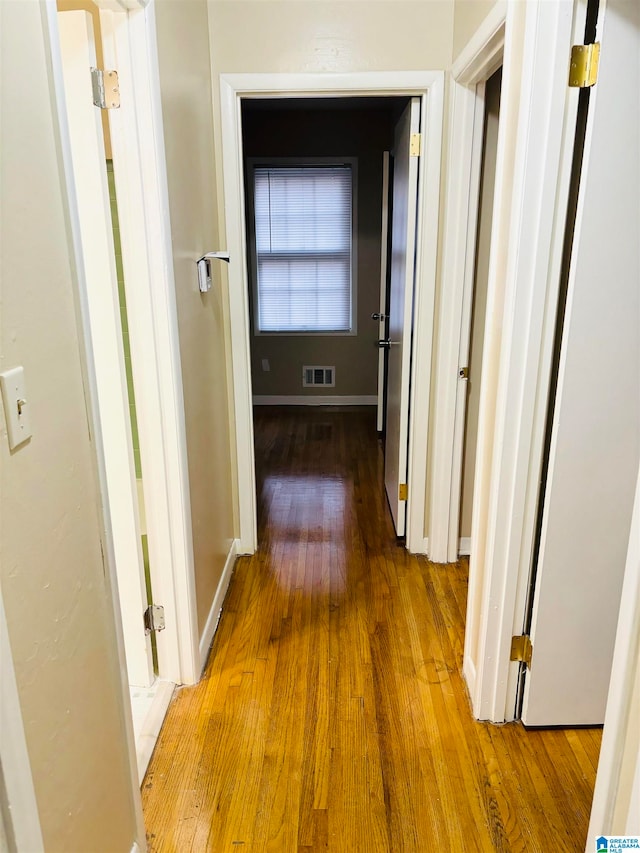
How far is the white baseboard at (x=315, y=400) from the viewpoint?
226 inches

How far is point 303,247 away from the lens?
17.8 ft

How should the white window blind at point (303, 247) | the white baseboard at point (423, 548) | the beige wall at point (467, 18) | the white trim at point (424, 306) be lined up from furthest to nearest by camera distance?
the white window blind at point (303, 247) → the white baseboard at point (423, 548) → the white trim at point (424, 306) → the beige wall at point (467, 18)

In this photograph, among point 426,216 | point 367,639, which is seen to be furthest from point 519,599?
point 426,216

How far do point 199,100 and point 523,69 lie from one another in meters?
1.23

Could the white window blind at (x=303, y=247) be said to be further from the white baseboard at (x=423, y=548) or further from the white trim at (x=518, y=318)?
the white trim at (x=518, y=318)

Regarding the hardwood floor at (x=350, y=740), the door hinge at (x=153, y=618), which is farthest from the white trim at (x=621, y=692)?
the door hinge at (x=153, y=618)

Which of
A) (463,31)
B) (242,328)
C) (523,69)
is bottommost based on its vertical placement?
(242,328)

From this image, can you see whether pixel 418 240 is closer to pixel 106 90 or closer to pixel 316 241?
pixel 106 90

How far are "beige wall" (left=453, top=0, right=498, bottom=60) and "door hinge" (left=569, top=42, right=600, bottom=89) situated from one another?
523 millimetres

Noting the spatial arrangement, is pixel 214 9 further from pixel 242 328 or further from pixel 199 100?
pixel 242 328

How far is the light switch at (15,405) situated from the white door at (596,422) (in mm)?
1258

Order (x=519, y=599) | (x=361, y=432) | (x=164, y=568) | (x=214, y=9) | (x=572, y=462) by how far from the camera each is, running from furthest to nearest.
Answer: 1. (x=361, y=432)
2. (x=214, y=9)
3. (x=164, y=568)
4. (x=519, y=599)
5. (x=572, y=462)

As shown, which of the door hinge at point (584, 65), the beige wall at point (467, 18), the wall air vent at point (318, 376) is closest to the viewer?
the door hinge at point (584, 65)

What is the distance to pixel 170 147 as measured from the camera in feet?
6.00
